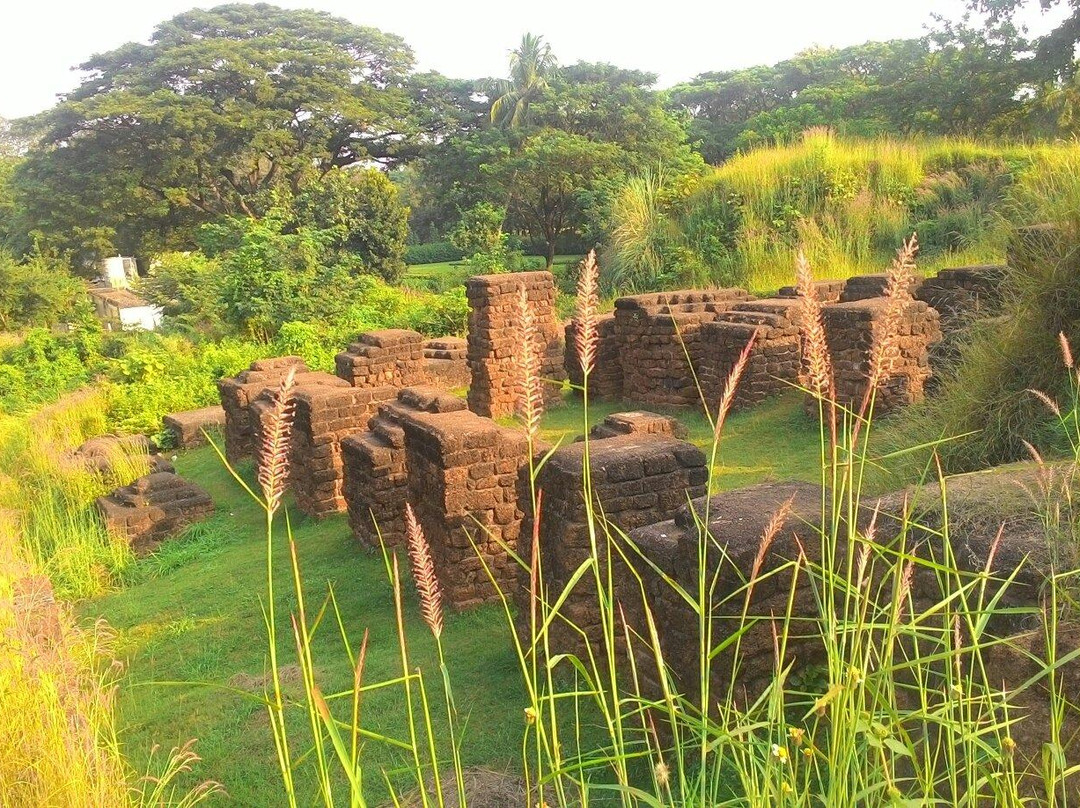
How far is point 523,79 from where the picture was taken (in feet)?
92.3

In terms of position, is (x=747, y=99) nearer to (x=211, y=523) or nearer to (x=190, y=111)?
(x=190, y=111)

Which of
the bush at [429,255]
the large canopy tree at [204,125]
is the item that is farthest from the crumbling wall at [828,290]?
the bush at [429,255]

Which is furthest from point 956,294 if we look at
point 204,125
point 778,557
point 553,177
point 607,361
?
point 204,125

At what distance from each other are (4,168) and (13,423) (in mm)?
30580

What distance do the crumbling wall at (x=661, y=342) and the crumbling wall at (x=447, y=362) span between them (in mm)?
2659

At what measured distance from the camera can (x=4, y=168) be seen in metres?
37.0

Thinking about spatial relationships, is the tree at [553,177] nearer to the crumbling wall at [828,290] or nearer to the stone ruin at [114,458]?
the crumbling wall at [828,290]

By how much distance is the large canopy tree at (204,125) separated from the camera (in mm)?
26359

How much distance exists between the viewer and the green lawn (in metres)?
3.87

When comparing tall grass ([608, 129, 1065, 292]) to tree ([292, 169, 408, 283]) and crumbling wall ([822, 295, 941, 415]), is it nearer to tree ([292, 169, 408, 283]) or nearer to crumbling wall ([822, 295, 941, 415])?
crumbling wall ([822, 295, 941, 415])

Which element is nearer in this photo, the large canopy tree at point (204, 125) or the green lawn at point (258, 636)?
the green lawn at point (258, 636)

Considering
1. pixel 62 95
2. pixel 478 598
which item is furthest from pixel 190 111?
pixel 478 598

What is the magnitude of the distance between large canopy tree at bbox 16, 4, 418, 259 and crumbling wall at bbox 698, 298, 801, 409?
19.4 meters

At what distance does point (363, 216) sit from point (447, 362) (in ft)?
32.5
